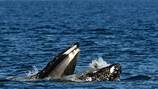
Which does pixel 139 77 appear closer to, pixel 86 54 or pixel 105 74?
pixel 105 74

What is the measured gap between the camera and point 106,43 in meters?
61.9

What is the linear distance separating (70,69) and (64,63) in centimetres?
45

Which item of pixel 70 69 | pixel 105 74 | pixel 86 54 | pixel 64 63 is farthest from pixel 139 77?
pixel 86 54

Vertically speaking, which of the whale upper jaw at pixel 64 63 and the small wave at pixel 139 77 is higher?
the whale upper jaw at pixel 64 63

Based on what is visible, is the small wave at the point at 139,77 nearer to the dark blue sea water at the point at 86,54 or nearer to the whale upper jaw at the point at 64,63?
the dark blue sea water at the point at 86,54

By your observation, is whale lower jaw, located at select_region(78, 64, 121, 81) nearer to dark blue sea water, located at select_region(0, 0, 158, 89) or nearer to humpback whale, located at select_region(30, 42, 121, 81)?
humpback whale, located at select_region(30, 42, 121, 81)

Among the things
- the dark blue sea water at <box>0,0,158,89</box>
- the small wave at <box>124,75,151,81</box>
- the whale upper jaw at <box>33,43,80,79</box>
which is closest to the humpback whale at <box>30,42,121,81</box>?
the whale upper jaw at <box>33,43,80,79</box>

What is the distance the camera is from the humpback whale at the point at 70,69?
35.5m

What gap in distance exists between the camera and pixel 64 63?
35.5m

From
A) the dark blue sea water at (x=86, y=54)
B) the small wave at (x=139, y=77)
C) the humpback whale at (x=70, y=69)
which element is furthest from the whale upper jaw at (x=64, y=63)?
the small wave at (x=139, y=77)

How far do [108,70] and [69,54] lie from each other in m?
1.87

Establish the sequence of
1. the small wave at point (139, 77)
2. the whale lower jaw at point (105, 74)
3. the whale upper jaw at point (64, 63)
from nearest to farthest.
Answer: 1. the whale upper jaw at point (64, 63)
2. the whale lower jaw at point (105, 74)
3. the small wave at point (139, 77)

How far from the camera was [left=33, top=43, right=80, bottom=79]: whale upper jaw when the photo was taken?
116 feet

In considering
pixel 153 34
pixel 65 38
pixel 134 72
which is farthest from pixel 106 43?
pixel 134 72
